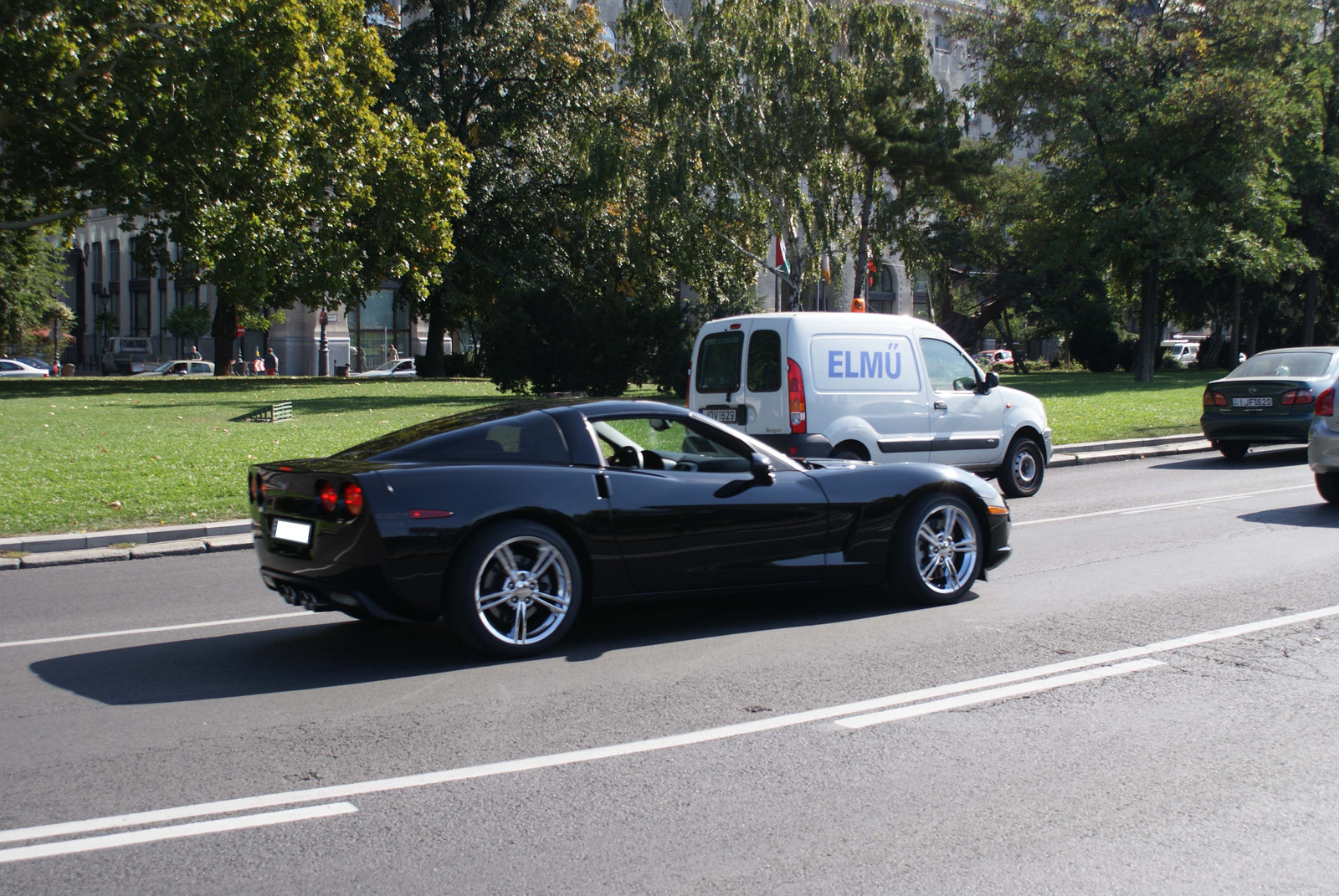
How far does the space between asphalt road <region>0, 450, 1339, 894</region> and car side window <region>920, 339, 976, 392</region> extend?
4.85 metres

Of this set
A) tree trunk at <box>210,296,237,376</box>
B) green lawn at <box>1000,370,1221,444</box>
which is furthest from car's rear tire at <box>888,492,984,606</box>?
tree trunk at <box>210,296,237,376</box>

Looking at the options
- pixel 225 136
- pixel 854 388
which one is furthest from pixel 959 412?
pixel 225 136

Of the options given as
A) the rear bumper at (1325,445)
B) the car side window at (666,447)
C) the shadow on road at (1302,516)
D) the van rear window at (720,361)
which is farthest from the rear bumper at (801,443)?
the rear bumper at (1325,445)

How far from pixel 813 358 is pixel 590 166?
2419 cm

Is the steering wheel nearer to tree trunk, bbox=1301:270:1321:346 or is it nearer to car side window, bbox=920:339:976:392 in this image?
car side window, bbox=920:339:976:392

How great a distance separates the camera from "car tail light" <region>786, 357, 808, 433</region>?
11.1 metres

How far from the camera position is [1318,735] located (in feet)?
15.3

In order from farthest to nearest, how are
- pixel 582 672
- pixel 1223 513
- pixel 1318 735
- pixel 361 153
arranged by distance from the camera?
pixel 361 153 → pixel 1223 513 → pixel 582 672 → pixel 1318 735

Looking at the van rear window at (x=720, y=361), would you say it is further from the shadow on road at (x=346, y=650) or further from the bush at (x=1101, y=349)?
the bush at (x=1101, y=349)

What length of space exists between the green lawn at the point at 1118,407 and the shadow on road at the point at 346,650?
12.7 meters

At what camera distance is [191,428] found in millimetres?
19062

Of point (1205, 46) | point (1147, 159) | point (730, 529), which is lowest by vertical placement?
point (730, 529)

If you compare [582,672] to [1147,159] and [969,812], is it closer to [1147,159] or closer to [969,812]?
[969,812]

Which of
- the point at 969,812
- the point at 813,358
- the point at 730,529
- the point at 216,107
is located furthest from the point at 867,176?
the point at 969,812
